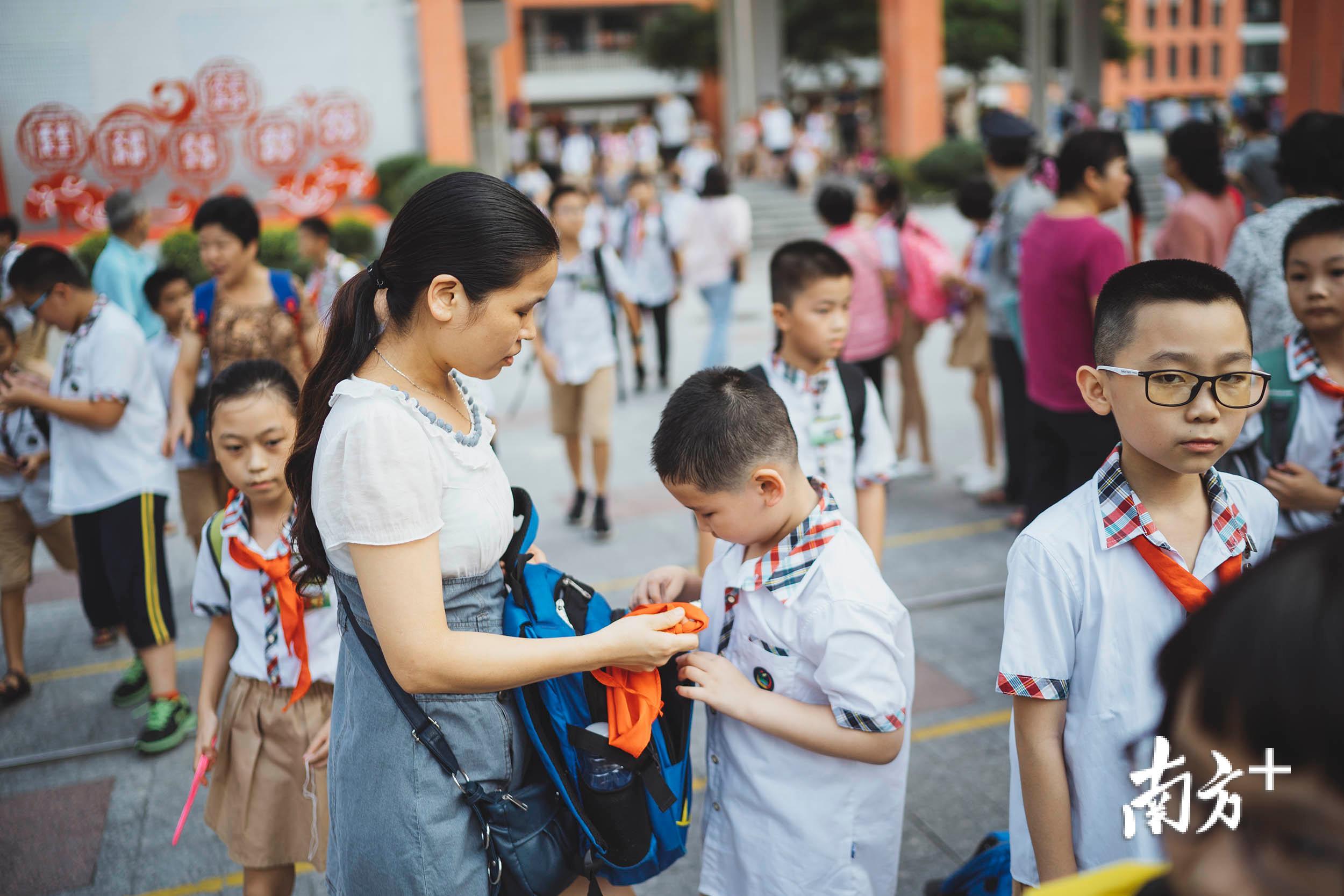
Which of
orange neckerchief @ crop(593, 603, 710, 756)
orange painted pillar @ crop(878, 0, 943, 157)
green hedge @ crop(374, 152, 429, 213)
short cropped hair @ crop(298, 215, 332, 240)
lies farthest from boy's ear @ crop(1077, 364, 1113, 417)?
orange painted pillar @ crop(878, 0, 943, 157)

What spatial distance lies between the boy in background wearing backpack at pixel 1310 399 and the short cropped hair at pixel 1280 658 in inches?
80.5

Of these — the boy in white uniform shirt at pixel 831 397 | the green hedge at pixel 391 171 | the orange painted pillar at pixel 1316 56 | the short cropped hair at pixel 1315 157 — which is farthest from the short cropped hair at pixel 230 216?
the green hedge at pixel 391 171

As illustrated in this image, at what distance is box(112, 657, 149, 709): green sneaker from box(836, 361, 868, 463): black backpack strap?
2956 millimetres

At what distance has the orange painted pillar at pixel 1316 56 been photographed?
829cm

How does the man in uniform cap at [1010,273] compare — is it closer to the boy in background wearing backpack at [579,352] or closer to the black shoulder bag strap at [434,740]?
the boy in background wearing backpack at [579,352]

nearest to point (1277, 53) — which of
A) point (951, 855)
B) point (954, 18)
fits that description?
point (954, 18)

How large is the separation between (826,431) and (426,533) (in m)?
1.64

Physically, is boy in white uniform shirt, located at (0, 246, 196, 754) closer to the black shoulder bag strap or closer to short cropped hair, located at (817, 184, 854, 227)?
the black shoulder bag strap

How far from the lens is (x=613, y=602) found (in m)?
4.65

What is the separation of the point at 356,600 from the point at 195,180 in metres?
11.6

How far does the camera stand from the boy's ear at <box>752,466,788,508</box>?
5.99 ft

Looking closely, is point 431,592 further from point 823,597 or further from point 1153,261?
point 1153,261

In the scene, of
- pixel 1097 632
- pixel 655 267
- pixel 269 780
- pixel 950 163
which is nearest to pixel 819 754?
pixel 1097 632

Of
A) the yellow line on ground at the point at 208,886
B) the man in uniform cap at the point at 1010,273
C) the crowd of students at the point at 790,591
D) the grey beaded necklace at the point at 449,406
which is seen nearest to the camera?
the crowd of students at the point at 790,591
